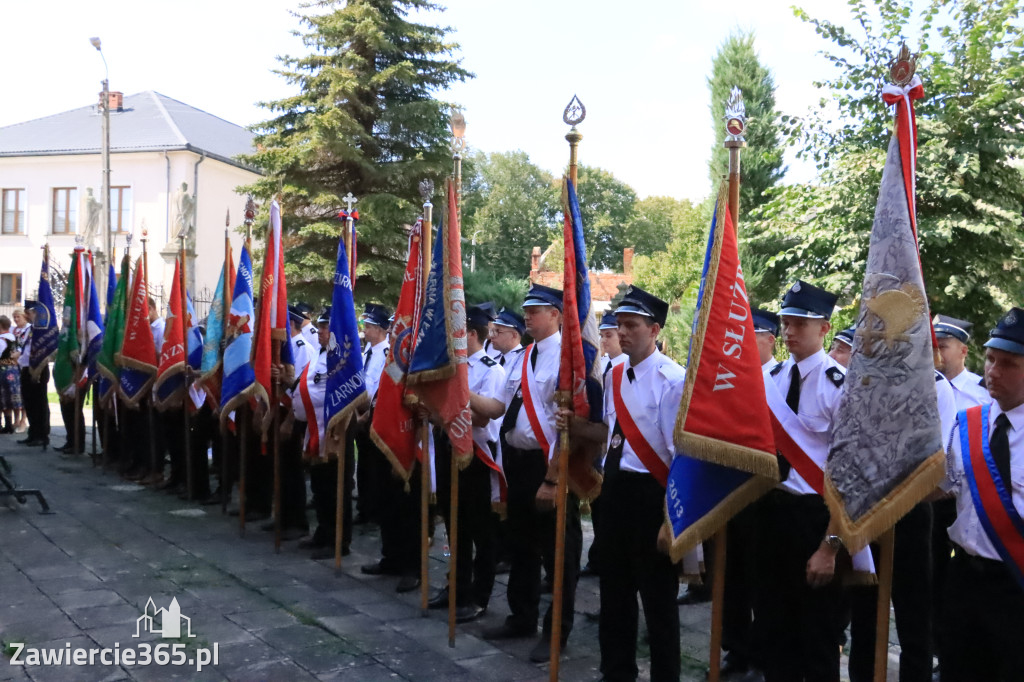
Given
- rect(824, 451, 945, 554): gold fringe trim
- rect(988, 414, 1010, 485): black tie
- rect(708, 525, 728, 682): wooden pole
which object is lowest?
rect(708, 525, 728, 682): wooden pole

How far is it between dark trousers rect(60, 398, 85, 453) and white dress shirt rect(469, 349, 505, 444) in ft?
28.9

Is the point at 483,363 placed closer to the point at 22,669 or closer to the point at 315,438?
the point at 315,438

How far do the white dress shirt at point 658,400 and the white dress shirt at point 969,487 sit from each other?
4.20 feet

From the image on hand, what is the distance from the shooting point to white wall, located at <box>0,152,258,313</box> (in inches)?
1417

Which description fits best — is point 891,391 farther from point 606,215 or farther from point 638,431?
point 606,215

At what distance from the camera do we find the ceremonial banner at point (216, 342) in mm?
9167

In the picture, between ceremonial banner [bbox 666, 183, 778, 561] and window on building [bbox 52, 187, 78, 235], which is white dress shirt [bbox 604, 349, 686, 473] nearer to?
ceremonial banner [bbox 666, 183, 778, 561]

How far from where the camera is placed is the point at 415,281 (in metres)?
6.80

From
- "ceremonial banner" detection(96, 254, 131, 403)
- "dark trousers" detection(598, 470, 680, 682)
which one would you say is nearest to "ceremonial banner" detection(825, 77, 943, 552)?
"dark trousers" detection(598, 470, 680, 682)

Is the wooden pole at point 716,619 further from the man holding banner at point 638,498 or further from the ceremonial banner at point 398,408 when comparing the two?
the ceremonial banner at point 398,408

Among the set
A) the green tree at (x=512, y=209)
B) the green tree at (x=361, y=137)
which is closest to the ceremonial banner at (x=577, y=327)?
the green tree at (x=361, y=137)

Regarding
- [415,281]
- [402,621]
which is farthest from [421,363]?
[402,621]

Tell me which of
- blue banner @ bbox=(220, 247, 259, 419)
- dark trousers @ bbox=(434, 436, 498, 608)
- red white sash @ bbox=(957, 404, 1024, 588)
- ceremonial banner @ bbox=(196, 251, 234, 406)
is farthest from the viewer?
ceremonial banner @ bbox=(196, 251, 234, 406)

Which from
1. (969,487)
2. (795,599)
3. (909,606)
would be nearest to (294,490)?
(795,599)
